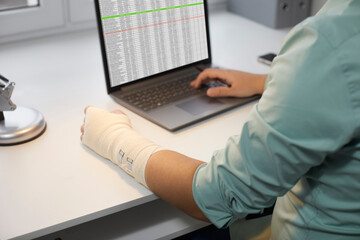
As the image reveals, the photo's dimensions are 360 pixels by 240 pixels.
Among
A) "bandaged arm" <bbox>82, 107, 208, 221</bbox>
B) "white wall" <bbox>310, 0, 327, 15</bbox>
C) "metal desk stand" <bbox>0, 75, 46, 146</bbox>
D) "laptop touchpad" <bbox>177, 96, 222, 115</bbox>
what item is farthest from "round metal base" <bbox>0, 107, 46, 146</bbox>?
"white wall" <bbox>310, 0, 327, 15</bbox>

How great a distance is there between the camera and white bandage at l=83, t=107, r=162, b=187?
0.95 meters

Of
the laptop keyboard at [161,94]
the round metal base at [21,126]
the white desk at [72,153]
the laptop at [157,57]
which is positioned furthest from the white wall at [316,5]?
the round metal base at [21,126]

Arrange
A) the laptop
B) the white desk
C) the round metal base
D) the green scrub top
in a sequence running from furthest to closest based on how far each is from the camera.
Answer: the laptop
the round metal base
the white desk
the green scrub top

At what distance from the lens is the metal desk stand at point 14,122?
3.43ft

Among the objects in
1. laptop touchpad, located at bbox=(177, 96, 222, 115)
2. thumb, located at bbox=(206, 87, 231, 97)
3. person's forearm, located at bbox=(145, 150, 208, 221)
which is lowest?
person's forearm, located at bbox=(145, 150, 208, 221)

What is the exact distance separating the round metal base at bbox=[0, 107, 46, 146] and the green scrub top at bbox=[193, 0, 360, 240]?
1.43 feet

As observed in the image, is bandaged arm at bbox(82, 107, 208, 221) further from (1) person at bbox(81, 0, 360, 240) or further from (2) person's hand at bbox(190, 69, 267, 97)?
(2) person's hand at bbox(190, 69, 267, 97)

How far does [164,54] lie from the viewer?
129 cm

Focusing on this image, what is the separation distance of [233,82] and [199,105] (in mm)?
118

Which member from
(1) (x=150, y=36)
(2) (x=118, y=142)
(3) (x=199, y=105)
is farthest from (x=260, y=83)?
(2) (x=118, y=142)

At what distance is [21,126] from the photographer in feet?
3.51

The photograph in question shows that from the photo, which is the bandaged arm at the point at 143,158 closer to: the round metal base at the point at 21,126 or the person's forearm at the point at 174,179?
the person's forearm at the point at 174,179

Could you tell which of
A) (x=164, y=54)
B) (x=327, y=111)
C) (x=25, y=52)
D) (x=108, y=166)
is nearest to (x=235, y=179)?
(x=327, y=111)

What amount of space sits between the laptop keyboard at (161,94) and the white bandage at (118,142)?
0.39 ft
